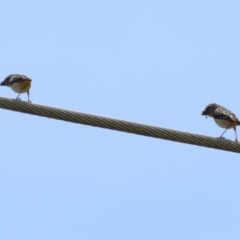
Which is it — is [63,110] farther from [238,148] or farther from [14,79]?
[14,79]

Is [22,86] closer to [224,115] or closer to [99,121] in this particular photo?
[224,115]

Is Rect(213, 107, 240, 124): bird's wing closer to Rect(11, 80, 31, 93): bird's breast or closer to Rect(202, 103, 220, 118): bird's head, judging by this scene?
Rect(202, 103, 220, 118): bird's head

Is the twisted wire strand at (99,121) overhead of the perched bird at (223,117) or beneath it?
beneath

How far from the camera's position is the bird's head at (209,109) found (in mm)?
19891

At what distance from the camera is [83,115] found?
41.9 feet

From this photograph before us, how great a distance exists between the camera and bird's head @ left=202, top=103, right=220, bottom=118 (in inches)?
783

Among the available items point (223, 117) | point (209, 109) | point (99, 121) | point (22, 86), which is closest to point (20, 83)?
point (22, 86)

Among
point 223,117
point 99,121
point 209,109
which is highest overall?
point 209,109

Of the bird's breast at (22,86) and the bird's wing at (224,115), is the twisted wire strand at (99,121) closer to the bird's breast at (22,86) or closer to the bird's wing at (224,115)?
the bird's wing at (224,115)

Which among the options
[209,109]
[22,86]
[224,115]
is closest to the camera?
[224,115]

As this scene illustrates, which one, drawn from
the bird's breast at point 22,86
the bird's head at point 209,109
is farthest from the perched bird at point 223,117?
the bird's breast at point 22,86

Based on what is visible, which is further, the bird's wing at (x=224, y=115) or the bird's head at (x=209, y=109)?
the bird's head at (x=209, y=109)

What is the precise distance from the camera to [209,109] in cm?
2017

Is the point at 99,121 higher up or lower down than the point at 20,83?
lower down
